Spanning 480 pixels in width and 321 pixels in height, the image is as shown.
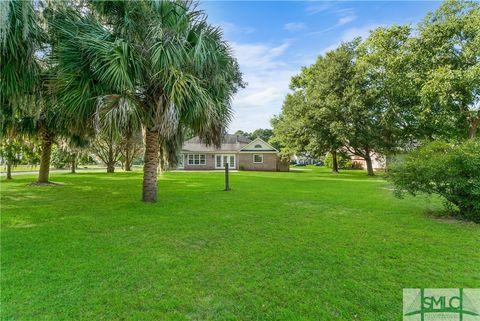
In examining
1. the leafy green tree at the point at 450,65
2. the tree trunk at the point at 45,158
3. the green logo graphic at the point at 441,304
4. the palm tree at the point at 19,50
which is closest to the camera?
the green logo graphic at the point at 441,304

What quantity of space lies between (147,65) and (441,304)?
760cm

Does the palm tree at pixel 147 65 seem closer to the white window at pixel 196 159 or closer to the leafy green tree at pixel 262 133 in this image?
the white window at pixel 196 159

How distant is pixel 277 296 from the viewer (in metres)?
2.85

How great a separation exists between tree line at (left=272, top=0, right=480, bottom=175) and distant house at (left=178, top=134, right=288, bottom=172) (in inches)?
200

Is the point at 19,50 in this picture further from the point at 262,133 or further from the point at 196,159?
the point at 262,133

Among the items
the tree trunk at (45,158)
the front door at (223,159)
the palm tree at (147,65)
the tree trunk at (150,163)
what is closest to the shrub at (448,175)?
the palm tree at (147,65)

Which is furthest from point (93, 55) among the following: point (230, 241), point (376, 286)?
point (376, 286)

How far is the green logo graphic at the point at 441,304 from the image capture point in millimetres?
2578

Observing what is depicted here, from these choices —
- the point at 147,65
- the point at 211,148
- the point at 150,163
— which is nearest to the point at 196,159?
the point at 211,148

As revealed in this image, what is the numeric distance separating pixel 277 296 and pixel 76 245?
3471mm

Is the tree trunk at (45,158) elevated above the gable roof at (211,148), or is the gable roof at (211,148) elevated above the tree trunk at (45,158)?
the gable roof at (211,148)

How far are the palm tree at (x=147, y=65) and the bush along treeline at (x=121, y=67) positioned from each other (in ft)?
0.08

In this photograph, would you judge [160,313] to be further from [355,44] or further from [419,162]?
[355,44]

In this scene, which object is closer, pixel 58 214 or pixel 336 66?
pixel 58 214
